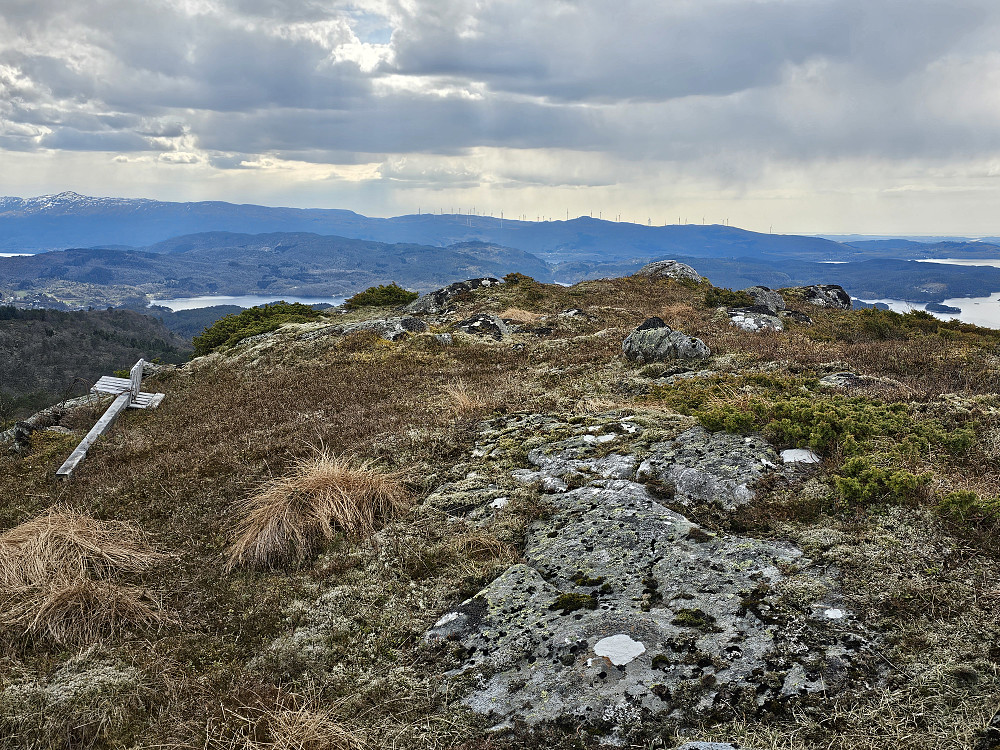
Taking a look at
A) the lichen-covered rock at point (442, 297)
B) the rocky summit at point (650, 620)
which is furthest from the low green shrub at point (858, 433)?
the lichen-covered rock at point (442, 297)

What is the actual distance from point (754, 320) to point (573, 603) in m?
21.0

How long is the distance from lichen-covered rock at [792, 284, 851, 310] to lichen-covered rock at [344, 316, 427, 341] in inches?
1018

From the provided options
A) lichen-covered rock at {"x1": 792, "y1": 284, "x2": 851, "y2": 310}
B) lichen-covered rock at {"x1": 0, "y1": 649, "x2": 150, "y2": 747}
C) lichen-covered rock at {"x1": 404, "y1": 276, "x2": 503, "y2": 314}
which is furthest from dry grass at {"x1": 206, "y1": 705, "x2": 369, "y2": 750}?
lichen-covered rock at {"x1": 792, "y1": 284, "x2": 851, "y2": 310}

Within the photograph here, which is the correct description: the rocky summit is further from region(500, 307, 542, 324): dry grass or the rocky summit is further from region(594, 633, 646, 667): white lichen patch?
region(500, 307, 542, 324): dry grass

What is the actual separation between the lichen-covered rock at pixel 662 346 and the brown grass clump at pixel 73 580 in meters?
12.2

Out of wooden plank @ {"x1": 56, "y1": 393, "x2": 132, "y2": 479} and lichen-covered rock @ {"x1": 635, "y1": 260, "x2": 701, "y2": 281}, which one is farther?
lichen-covered rock @ {"x1": 635, "y1": 260, "x2": 701, "y2": 281}

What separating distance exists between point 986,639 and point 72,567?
9.35 m

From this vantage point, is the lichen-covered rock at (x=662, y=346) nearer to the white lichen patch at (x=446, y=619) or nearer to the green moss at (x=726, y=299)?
the white lichen patch at (x=446, y=619)

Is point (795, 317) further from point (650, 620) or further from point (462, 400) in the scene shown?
point (650, 620)

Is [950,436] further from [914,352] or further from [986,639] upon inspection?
[914,352]

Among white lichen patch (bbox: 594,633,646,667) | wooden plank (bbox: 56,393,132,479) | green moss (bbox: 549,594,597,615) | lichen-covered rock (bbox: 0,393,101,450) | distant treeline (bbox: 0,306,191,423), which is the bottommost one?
distant treeline (bbox: 0,306,191,423)

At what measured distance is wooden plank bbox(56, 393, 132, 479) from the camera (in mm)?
11289

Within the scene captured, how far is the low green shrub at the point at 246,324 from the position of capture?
26.8m

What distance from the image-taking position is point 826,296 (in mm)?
36281
